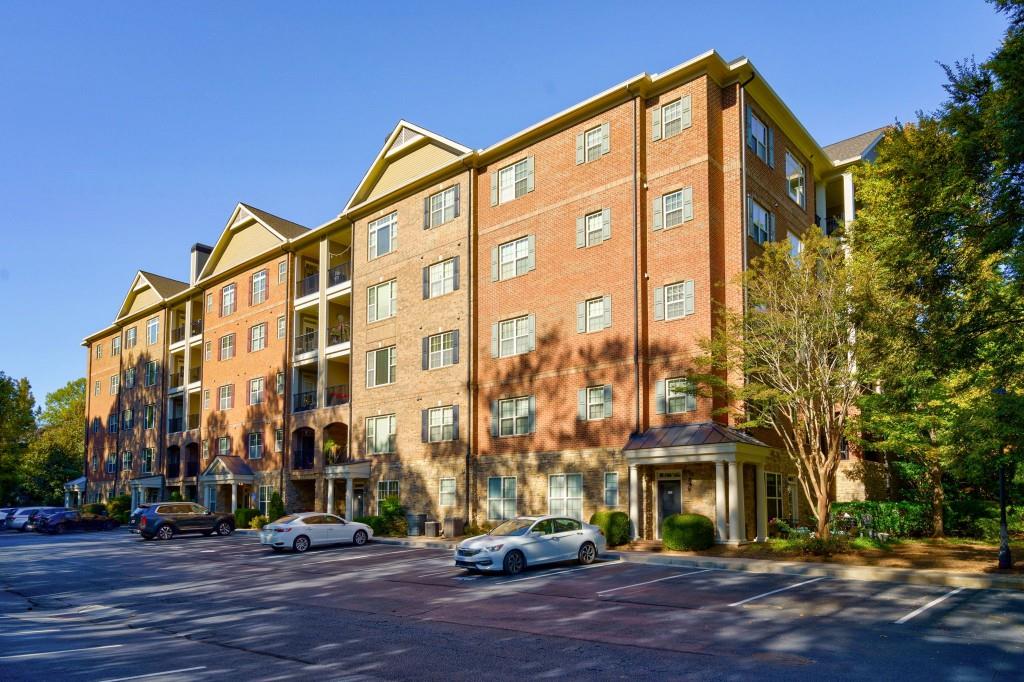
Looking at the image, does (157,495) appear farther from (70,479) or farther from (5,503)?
(5,503)

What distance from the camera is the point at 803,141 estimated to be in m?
33.2

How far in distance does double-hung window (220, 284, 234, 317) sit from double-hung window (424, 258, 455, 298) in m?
18.9

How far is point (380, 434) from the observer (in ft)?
123

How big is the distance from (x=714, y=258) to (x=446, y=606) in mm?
15535

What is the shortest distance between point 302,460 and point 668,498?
22002mm

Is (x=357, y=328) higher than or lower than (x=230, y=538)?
higher

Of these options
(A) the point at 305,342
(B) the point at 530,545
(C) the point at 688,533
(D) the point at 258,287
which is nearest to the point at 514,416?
(C) the point at 688,533

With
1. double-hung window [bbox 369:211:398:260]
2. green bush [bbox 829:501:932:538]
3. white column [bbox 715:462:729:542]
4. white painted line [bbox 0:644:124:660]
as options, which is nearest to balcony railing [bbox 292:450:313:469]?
double-hung window [bbox 369:211:398:260]

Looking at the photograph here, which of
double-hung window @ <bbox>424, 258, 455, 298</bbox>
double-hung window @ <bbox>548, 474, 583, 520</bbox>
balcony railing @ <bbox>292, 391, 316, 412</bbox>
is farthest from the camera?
balcony railing @ <bbox>292, 391, 316, 412</bbox>

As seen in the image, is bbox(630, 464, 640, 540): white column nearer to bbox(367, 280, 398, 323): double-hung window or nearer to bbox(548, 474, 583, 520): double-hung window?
bbox(548, 474, 583, 520): double-hung window

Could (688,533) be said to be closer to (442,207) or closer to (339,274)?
(442,207)

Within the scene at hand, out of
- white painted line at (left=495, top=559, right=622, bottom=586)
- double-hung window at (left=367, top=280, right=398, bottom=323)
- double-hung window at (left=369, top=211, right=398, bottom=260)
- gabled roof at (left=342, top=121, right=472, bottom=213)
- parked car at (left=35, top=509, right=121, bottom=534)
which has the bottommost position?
parked car at (left=35, top=509, right=121, bottom=534)

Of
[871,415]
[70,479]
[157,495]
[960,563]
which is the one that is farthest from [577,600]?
[70,479]

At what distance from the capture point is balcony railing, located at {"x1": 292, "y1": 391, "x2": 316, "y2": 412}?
42.5 m
